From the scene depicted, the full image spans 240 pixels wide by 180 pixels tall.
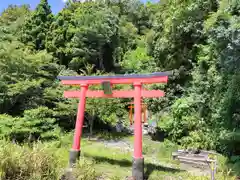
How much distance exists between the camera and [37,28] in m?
16.8

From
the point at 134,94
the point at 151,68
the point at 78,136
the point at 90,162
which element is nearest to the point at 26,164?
the point at 90,162

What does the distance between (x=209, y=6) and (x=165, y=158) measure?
7794mm

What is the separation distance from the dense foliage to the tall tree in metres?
0.07

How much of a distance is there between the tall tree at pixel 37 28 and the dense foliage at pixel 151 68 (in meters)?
0.07

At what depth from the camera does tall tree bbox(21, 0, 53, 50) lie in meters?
16.7

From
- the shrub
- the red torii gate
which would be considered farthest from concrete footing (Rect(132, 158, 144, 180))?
the shrub

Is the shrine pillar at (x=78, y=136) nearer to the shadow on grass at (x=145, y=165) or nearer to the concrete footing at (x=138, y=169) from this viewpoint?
the shadow on grass at (x=145, y=165)

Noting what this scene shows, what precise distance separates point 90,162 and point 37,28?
12611mm

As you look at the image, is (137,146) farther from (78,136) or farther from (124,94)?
(78,136)

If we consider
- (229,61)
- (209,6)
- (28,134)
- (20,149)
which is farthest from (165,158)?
(209,6)

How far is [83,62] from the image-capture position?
17.4 m

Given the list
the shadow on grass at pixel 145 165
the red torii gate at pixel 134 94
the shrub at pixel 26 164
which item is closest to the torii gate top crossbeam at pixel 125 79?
the red torii gate at pixel 134 94

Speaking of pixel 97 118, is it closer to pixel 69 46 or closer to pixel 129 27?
pixel 69 46

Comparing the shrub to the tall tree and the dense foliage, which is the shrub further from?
the tall tree
